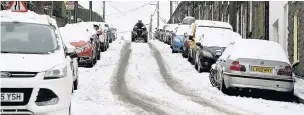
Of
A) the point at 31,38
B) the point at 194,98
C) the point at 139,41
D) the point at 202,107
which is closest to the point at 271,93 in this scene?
the point at 194,98

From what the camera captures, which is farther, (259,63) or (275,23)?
(275,23)

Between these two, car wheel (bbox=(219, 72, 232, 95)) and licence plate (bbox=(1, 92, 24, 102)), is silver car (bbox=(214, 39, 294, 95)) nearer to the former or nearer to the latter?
car wheel (bbox=(219, 72, 232, 95))

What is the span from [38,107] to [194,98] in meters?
5.64

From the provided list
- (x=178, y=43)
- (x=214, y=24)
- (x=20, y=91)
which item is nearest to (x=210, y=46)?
(x=214, y=24)

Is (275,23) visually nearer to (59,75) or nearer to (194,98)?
(194,98)

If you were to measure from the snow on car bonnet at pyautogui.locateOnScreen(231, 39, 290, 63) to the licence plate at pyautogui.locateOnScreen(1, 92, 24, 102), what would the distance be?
681 cm

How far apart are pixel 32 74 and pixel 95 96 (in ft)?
16.3

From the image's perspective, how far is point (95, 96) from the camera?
1103cm

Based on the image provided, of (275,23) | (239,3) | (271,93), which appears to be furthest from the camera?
(239,3)

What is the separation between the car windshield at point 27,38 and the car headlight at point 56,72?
2.13 ft

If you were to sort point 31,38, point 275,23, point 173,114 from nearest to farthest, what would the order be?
point 31,38, point 173,114, point 275,23

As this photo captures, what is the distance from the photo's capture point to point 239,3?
31.7 m

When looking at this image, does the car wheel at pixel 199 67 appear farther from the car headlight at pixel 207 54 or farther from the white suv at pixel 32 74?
the white suv at pixel 32 74

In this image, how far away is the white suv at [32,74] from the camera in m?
6.04
